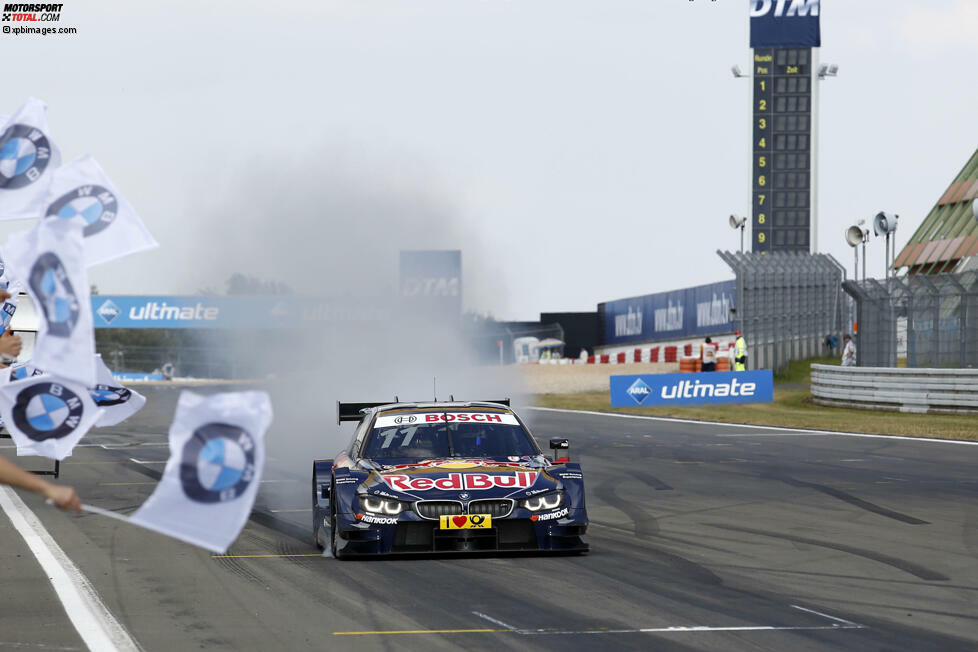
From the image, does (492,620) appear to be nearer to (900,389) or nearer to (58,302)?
(58,302)

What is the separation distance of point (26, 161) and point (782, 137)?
227ft

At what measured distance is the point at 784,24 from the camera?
74375 mm

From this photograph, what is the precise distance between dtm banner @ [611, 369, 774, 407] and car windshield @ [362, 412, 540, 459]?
25243mm

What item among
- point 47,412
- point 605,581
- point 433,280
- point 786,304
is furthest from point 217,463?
point 786,304

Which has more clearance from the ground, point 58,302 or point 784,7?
point 784,7

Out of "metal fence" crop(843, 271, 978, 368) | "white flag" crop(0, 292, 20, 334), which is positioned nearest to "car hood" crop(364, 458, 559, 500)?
"white flag" crop(0, 292, 20, 334)

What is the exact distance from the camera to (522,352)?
Answer: 6694cm

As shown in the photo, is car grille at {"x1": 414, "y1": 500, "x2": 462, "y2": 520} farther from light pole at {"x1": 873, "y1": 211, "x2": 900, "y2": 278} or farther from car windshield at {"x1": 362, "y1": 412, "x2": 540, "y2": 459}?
light pole at {"x1": 873, "y1": 211, "x2": 900, "y2": 278}

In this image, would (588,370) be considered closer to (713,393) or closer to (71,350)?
(713,393)

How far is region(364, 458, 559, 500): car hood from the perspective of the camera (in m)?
10.0

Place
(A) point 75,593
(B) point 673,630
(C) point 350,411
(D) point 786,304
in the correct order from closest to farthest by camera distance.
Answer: (B) point 673,630, (A) point 75,593, (C) point 350,411, (D) point 786,304

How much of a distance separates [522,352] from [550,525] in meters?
56.8

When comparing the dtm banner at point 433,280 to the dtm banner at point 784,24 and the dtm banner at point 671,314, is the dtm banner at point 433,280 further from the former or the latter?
the dtm banner at point 784,24

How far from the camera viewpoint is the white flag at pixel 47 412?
5551 mm
